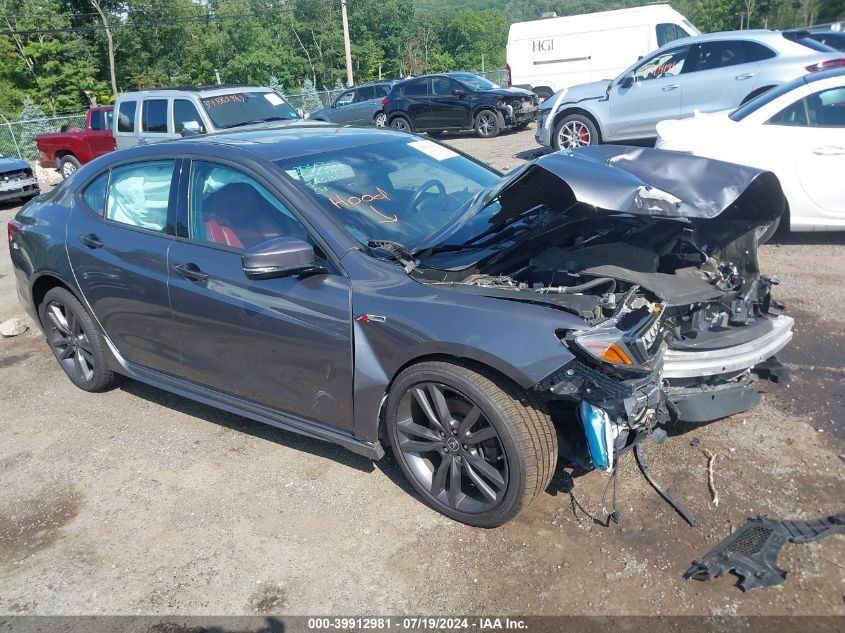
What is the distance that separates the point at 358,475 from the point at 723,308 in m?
2.06

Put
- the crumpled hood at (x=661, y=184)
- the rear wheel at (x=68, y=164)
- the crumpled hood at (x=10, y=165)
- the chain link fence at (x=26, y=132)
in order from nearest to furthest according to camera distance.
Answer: the crumpled hood at (x=661, y=184) → the crumpled hood at (x=10, y=165) → the rear wheel at (x=68, y=164) → the chain link fence at (x=26, y=132)

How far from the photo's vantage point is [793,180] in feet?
21.0

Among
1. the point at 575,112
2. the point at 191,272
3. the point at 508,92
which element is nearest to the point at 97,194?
the point at 191,272

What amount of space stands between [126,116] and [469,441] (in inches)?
461

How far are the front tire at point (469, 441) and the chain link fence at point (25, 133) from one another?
72.8 feet

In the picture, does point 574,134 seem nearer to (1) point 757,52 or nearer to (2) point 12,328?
(1) point 757,52

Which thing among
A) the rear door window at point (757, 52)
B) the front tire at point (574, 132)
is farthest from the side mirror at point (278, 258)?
the rear door window at point (757, 52)

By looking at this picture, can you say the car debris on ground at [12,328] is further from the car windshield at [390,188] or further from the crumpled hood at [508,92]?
the crumpled hood at [508,92]

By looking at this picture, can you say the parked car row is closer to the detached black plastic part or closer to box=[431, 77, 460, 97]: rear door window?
the detached black plastic part

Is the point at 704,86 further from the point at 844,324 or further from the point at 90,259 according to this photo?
the point at 90,259

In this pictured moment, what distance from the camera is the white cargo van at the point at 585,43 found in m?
17.4

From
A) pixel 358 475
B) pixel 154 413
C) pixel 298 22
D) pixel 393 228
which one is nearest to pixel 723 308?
pixel 393 228

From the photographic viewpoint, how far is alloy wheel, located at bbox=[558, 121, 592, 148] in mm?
11867

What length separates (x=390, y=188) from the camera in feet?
12.5
